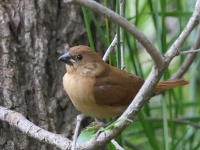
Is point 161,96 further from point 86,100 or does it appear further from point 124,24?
point 124,24

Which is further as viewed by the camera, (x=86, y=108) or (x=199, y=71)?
(x=199, y=71)

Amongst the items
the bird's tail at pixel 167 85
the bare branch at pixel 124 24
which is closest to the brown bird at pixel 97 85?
the bird's tail at pixel 167 85

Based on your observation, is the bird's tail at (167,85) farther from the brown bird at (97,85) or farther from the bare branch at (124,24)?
the bare branch at (124,24)

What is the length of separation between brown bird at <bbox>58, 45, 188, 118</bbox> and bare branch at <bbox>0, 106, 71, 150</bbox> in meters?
0.24

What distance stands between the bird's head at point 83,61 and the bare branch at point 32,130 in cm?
39

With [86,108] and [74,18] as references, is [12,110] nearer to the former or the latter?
[86,108]

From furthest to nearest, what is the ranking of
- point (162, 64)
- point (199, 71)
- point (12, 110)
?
point (199, 71) < point (12, 110) < point (162, 64)

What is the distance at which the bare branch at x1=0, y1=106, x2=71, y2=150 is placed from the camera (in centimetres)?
245

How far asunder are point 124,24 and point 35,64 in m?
1.31

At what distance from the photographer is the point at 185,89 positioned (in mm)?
5516

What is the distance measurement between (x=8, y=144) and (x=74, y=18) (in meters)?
0.87

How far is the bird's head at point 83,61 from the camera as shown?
2.86 m

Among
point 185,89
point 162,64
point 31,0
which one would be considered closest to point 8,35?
point 31,0

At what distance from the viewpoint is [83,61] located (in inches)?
115
